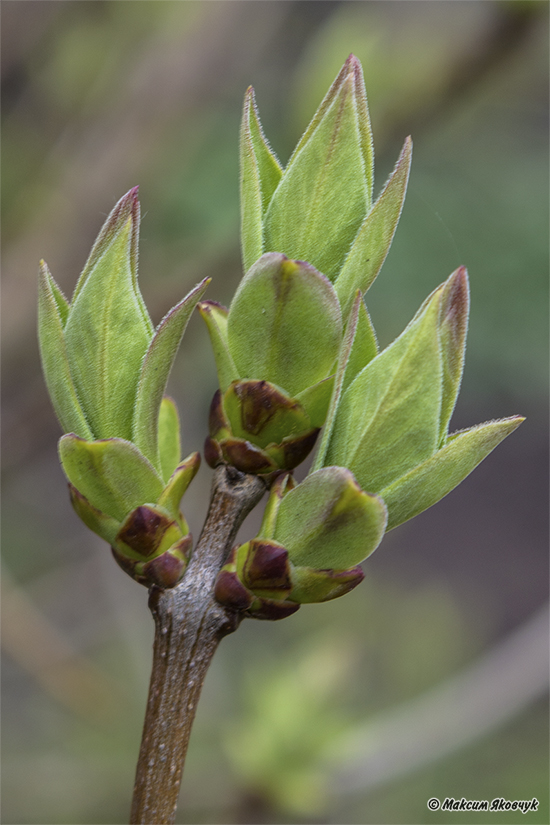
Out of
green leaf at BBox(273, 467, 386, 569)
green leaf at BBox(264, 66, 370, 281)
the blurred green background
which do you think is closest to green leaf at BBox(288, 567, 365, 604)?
green leaf at BBox(273, 467, 386, 569)

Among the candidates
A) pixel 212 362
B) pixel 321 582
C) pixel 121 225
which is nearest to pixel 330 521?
pixel 321 582

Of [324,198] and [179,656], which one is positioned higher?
[324,198]

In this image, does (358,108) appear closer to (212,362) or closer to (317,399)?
(317,399)

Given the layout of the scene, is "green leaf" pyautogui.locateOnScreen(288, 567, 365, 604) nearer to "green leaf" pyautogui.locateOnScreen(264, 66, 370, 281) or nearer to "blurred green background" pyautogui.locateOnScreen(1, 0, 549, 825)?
"green leaf" pyautogui.locateOnScreen(264, 66, 370, 281)

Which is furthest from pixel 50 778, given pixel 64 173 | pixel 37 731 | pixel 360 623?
pixel 64 173

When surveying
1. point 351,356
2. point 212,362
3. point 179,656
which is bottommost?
point 212,362

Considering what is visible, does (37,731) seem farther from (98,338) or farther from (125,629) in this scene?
(98,338)
